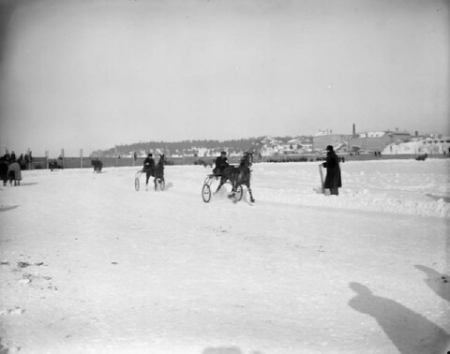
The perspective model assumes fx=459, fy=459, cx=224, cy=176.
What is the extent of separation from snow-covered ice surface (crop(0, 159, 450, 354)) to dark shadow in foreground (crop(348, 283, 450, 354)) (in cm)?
1

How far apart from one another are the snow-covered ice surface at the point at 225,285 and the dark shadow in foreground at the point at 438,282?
0.6 inches

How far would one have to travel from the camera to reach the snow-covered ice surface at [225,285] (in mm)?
4344

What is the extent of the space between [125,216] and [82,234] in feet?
9.24

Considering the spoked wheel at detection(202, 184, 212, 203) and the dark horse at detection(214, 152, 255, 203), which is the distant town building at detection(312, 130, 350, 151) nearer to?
the spoked wheel at detection(202, 184, 212, 203)

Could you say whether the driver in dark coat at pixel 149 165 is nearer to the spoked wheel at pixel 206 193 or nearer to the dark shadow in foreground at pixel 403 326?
the spoked wheel at pixel 206 193

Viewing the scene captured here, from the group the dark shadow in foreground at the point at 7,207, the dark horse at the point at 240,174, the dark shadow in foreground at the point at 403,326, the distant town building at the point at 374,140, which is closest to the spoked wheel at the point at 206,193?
the dark horse at the point at 240,174

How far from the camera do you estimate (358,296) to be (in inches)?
219

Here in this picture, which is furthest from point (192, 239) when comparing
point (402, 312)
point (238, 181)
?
point (238, 181)

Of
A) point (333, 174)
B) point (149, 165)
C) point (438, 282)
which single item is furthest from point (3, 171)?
point (438, 282)

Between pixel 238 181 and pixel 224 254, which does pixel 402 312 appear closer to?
pixel 224 254

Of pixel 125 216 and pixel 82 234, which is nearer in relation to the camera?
pixel 82 234

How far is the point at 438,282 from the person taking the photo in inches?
239

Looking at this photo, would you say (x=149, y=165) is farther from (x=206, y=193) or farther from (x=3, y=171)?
(x=3, y=171)

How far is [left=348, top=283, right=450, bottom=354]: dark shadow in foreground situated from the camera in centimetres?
417
